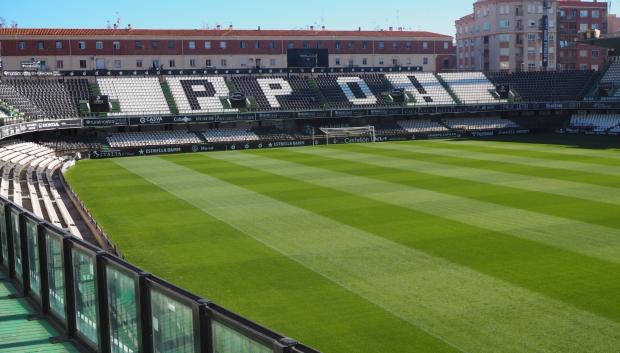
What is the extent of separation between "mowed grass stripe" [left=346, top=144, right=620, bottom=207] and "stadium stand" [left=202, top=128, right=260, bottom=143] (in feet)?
52.0

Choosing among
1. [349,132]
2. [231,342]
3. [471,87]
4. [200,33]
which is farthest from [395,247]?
[200,33]

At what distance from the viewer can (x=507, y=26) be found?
4218 inches

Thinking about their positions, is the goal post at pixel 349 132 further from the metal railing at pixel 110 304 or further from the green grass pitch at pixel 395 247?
the metal railing at pixel 110 304

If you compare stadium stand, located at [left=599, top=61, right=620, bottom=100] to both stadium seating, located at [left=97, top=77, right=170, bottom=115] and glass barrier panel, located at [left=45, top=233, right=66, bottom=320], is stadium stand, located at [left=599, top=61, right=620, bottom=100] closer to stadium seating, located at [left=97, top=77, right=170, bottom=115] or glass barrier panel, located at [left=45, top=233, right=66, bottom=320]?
stadium seating, located at [left=97, top=77, right=170, bottom=115]

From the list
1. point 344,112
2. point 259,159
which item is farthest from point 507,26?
point 259,159

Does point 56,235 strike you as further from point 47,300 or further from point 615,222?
point 615,222

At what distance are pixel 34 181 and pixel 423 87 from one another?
50319 millimetres

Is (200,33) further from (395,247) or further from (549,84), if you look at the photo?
(395,247)

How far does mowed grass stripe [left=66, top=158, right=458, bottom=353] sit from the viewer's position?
13.2m

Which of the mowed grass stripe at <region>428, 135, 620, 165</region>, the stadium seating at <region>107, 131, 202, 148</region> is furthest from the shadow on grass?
the stadium seating at <region>107, 131, 202, 148</region>

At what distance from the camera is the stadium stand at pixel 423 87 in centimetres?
7219

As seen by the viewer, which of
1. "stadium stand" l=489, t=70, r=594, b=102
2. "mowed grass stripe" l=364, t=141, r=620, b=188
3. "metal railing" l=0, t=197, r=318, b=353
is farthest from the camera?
"stadium stand" l=489, t=70, r=594, b=102

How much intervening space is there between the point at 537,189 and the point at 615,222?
7.75 metres

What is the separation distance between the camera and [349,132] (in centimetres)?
6444
